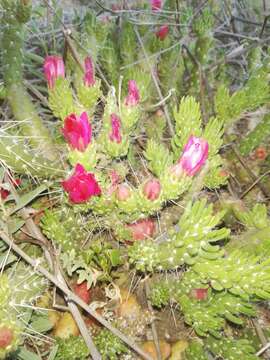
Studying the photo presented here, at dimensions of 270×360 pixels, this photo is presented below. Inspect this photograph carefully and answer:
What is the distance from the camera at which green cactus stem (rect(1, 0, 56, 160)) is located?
3.64 ft

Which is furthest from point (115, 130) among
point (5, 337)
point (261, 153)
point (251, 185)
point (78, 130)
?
point (261, 153)

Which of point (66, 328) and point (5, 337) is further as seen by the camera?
point (66, 328)

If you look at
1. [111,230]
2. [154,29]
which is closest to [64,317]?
[111,230]

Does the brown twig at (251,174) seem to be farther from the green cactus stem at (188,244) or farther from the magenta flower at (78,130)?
the magenta flower at (78,130)

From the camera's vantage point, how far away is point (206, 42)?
4.57 feet

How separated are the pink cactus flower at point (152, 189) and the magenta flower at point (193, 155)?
0.05 metres

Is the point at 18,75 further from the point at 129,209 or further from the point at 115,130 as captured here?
the point at 129,209

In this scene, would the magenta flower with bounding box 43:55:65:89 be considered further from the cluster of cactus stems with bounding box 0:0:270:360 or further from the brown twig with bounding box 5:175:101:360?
the brown twig with bounding box 5:175:101:360

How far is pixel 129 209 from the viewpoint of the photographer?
87 centimetres

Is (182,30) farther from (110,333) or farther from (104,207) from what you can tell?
(110,333)

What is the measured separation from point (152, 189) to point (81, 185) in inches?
5.2

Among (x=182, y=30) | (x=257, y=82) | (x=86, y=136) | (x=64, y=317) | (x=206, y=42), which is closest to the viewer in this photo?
(x=86, y=136)

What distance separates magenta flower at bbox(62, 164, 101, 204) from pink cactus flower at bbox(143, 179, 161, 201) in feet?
0.30

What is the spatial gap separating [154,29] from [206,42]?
0.35 m
